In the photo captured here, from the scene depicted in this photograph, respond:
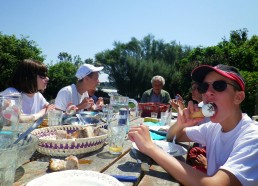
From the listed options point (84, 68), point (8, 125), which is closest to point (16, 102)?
point (8, 125)

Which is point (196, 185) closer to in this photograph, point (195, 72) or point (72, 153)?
point (72, 153)

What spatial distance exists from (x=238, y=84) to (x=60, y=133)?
1.52 m

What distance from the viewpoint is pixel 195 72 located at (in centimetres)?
223

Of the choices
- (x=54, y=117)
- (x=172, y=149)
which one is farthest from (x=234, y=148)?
(x=54, y=117)

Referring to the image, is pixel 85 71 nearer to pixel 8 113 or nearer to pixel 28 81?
pixel 28 81

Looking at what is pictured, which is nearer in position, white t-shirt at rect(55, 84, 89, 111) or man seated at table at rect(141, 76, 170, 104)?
white t-shirt at rect(55, 84, 89, 111)

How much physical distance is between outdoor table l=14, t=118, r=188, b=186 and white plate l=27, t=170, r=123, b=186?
0.50ft

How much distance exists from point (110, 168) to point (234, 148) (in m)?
0.87

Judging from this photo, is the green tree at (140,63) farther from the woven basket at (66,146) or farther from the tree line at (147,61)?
the woven basket at (66,146)

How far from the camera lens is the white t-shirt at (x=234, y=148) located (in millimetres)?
1554

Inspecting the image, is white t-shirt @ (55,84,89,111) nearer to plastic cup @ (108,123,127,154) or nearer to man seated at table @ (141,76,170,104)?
plastic cup @ (108,123,127,154)

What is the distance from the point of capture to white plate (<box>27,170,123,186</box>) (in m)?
1.28

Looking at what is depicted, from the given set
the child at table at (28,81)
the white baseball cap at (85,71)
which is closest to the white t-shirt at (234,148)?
the child at table at (28,81)

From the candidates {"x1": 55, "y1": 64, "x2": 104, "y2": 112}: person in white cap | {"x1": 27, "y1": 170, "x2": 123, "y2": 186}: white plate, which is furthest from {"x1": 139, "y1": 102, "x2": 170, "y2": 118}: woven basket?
{"x1": 27, "y1": 170, "x2": 123, "y2": 186}: white plate
